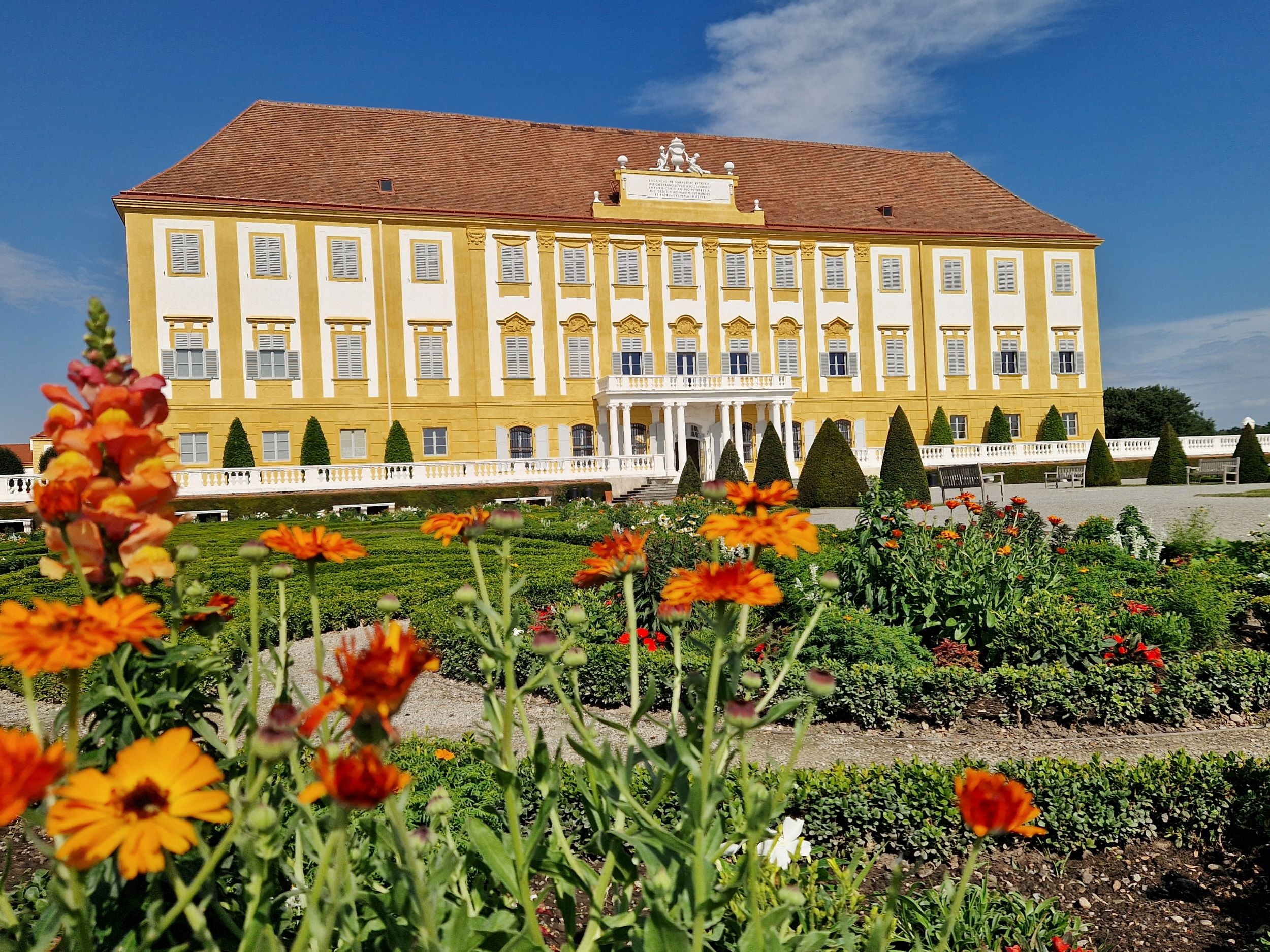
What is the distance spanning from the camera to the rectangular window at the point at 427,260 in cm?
2747

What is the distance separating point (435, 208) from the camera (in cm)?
2736

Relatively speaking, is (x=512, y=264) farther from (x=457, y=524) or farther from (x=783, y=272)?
(x=457, y=524)

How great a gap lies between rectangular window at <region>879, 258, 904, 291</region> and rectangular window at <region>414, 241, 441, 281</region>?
15439mm

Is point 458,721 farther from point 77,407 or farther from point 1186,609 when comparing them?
point 1186,609

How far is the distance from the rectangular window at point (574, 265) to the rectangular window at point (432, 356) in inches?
182

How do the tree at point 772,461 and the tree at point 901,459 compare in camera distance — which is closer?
the tree at point 901,459

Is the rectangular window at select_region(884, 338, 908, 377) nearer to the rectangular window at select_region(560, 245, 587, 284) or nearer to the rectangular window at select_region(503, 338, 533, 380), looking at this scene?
the rectangular window at select_region(560, 245, 587, 284)

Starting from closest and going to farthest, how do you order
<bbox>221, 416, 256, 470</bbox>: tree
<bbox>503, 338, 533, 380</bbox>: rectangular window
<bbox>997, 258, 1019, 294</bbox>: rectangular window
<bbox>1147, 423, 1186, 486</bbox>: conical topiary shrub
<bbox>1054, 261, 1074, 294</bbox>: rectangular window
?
<bbox>1147, 423, 1186, 486</bbox>: conical topiary shrub, <bbox>221, 416, 256, 470</bbox>: tree, <bbox>503, 338, 533, 380</bbox>: rectangular window, <bbox>997, 258, 1019, 294</bbox>: rectangular window, <bbox>1054, 261, 1074, 294</bbox>: rectangular window

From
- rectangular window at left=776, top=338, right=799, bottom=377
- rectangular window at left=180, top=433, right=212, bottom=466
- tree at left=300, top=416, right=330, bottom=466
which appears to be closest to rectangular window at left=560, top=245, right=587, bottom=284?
rectangular window at left=776, top=338, right=799, bottom=377

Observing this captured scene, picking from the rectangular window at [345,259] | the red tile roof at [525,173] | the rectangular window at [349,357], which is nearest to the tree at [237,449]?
the rectangular window at [349,357]

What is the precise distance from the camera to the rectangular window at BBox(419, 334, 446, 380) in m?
27.5

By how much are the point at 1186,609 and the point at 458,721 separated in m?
5.04

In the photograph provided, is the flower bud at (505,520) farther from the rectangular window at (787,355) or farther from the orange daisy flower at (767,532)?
the rectangular window at (787,355)

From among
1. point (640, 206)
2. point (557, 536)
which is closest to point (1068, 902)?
point (557, 536)
